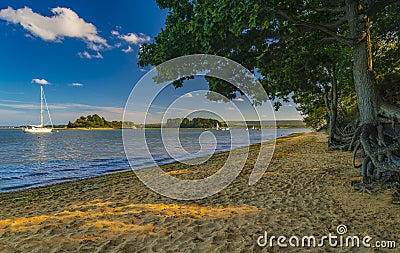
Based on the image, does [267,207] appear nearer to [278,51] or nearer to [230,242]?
[230,242]

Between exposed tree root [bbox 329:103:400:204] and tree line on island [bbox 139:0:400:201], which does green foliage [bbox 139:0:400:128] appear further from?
exposed tree root [bbox 329:103:400:204]

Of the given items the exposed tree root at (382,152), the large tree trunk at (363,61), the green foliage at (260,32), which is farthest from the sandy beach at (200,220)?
the green foliage at (260,32)

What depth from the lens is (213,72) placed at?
7.74 meters

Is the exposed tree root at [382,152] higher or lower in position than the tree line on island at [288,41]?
lower

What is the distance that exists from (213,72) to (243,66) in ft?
3.70

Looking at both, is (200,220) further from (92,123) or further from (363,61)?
(92,123)

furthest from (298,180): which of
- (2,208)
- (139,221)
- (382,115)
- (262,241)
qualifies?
(2,208)

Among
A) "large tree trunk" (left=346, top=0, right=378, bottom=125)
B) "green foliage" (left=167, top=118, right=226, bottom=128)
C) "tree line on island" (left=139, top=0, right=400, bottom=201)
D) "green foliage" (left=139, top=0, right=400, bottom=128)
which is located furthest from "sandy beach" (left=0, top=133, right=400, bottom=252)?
"green foliage" (left=139, top=0, right=400, bottom=128)

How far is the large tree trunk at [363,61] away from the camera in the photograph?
6273 millimetres

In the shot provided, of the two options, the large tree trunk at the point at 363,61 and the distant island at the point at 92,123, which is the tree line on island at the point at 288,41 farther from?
the distant island at the point at 92,123

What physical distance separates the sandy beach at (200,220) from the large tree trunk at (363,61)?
2.34 m

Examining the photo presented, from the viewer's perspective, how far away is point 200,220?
201 inches

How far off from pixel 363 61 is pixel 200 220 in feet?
19.1

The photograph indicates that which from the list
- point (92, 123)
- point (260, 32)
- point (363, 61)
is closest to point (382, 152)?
point (363, 61)
